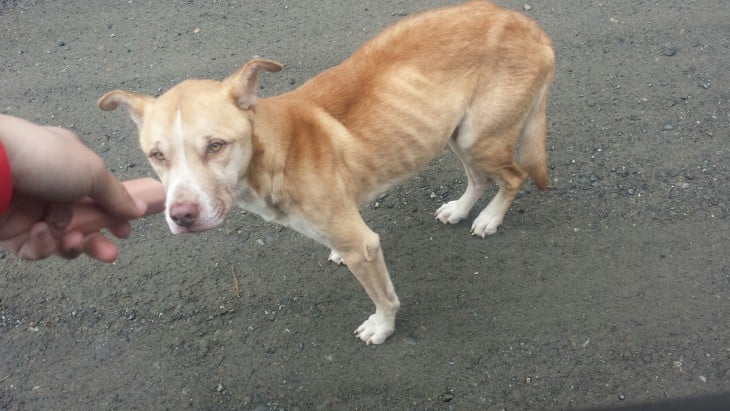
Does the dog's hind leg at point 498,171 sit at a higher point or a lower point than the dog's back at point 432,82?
lower

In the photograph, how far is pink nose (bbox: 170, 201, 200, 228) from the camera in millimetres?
2182

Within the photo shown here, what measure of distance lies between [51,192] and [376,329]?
2.04 metres

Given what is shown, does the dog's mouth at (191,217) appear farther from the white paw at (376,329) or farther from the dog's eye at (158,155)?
the white paw at (376,329)

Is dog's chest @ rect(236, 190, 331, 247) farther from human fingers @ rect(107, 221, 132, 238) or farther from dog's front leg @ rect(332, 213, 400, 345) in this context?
human fingers @ rect(107, 221, 132, 238)

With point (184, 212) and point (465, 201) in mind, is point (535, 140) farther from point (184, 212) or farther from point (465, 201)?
point (184, 212)

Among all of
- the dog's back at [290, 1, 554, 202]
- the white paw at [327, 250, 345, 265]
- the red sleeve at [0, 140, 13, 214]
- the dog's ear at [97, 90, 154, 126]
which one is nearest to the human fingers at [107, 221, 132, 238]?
the dog's ear at [97, 90, 154, 126]

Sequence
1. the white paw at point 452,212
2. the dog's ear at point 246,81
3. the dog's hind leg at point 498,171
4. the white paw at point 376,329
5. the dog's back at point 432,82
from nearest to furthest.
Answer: the dog's ear at point 246,81
the dog's back at point 432,82
the white paw at point 376,329
the dog's hind leg at point 498,171
the white paw at point 452,212

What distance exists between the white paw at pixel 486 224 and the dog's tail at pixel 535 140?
42 centimetres

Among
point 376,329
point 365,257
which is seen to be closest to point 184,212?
point 365,257

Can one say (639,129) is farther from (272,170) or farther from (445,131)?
(272,170)

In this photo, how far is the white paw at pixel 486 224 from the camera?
3727 millimetres

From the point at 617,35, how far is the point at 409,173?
3.13m

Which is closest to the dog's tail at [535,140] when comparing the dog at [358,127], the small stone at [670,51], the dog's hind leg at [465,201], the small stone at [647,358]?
the dog at [358,127]

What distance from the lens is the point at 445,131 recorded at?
3.14 meters
